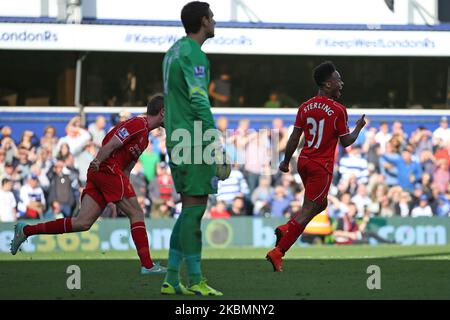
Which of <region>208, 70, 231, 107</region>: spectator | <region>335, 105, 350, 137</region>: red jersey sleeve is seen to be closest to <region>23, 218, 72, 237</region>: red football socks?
<region>335, 105, 350, 137</region>: red jersey sleeve

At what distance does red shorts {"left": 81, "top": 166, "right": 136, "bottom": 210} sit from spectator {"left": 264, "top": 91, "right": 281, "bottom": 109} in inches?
529

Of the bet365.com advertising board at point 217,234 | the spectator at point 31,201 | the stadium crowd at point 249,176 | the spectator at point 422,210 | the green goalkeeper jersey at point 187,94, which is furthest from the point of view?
the spectator at point 422,210

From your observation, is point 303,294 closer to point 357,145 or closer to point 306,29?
point 357,145

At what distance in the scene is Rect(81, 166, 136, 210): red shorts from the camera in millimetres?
13211

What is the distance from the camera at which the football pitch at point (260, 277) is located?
10.3 metres

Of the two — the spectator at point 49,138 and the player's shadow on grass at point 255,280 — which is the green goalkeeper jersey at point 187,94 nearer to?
the player's shadow on grass at point 255,280

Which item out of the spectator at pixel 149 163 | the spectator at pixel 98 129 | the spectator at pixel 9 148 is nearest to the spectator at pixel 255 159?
the spectator at pixel 149 163

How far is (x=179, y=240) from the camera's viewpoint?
1010 centimetres

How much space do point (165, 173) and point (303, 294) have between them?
1277 cm

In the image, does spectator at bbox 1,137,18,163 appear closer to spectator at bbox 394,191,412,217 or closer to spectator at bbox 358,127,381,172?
spectator at bbox 358,127,381,172

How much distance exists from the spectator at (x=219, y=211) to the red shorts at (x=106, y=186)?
9.56 m

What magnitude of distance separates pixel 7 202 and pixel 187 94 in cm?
1308

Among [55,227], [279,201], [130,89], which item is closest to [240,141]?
[279,201]

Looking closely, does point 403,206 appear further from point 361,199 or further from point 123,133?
point 123,133
